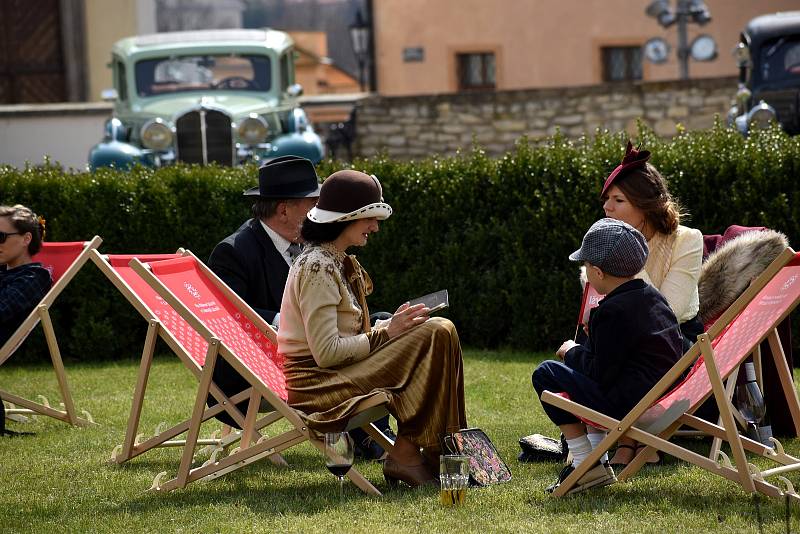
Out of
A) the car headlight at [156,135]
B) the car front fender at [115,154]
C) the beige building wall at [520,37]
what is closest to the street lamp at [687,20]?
the beige building wall at [520,37]

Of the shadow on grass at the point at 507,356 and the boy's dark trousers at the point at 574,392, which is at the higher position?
the boy's dark trousers at the point at 574,392

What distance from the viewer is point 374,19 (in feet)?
101

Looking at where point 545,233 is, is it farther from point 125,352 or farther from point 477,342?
point 125,352

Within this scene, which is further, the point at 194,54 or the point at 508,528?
the point at 194,54

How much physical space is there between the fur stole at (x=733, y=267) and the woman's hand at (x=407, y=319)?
1.67 meters

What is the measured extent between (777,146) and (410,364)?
4537 millimetres

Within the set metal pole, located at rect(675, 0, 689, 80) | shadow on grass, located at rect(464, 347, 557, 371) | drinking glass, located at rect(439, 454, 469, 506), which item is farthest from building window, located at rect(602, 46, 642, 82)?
drinking glass, located at rect(439, 454, 469, 506)

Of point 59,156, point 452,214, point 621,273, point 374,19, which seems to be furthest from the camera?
point 374,19

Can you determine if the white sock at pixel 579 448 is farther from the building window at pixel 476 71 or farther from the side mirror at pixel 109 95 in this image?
the building window at pixel 476 71

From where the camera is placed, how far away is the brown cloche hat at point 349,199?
5195 millimetres

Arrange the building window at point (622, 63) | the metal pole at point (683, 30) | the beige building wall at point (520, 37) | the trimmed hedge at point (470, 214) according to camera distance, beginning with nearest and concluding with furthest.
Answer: the trimmed hedge at point (470, 214), the metal pole at point (683, 30), the beige building wall at point (520, 37), the building window at point (622, 63)

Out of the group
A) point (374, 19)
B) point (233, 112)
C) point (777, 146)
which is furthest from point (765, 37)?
point (374, 19)

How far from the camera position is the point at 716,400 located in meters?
5.01

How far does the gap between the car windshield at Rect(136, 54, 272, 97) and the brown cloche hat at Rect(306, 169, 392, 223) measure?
37.5ft
